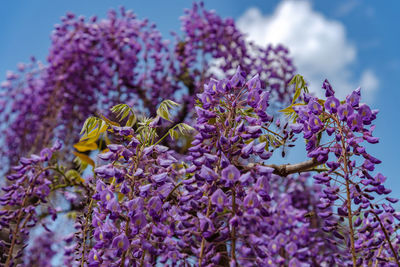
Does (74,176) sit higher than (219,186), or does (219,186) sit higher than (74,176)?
(74,176)

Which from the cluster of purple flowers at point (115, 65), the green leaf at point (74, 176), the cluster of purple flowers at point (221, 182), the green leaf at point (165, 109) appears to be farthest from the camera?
the cluster of purple flowers at point (115, 65)

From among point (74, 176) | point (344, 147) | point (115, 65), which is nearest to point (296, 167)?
point (344, 147)

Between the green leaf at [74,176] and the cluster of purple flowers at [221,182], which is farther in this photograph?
the green leaf at [74,176]

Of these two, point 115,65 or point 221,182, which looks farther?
point 115,65

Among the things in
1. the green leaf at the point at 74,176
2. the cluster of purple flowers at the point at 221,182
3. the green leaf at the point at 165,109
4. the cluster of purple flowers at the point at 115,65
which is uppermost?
the cluster of purple flowers at the point at 115,65

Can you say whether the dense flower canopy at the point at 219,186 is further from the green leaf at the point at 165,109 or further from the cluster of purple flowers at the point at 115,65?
the cluster of purple flowers at the point at 115,65

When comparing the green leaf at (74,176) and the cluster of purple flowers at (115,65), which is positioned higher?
the cluster of purple flowers at (115,65)

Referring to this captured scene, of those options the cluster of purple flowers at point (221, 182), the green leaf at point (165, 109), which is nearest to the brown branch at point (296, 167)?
the cluster of purple flowers at point (221, 182)

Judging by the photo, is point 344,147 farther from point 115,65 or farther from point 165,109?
point 115,65

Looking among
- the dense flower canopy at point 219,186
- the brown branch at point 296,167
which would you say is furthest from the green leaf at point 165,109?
the brown branch at point 296,167

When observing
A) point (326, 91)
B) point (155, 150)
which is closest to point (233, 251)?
point (155, 150)

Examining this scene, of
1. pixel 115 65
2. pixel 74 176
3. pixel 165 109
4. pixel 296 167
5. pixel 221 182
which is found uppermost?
pixel 115 65

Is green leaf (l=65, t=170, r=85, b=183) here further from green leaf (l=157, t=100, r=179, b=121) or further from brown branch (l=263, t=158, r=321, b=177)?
brown branch (l=263, t=158, r=321, b=177)

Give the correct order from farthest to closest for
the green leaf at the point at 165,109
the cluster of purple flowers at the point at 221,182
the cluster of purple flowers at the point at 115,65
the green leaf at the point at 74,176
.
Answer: the cluster of purple flowers at the point at 115,65 < the green leaf at the point at 74,176 < the green leaf at the point at 165,109 < the cluster of purple flowers at the point at 221,182
